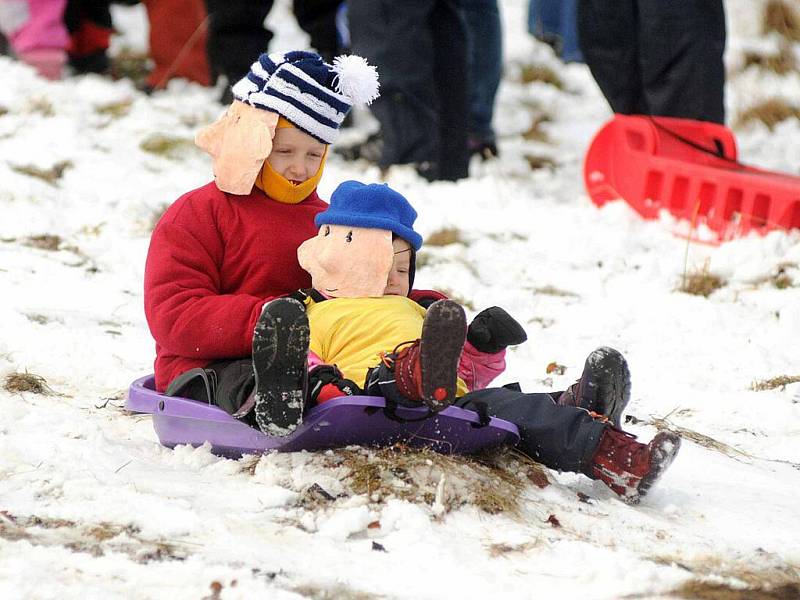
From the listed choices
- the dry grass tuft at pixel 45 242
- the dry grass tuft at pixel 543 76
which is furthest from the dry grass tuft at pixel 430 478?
the dry grass tuft at pixel 543 76

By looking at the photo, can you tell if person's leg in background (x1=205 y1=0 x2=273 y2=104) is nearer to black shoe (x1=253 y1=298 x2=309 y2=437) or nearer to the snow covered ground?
the snow covered ground

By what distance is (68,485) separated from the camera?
2.16 metres

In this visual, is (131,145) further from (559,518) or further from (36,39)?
(559,518)

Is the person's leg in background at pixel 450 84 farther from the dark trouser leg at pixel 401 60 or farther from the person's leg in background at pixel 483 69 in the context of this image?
the person's leg in background at pixel 483 69

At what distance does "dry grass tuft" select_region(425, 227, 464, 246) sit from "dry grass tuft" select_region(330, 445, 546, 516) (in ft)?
8.06

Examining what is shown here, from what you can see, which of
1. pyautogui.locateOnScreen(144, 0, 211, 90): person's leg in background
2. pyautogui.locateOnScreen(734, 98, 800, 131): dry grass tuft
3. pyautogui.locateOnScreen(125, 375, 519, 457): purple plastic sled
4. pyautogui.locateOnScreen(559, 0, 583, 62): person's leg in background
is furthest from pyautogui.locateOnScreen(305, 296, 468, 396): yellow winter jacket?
pyautogui.locateOnScreen(559, 0, 583, 62): person's leg in background

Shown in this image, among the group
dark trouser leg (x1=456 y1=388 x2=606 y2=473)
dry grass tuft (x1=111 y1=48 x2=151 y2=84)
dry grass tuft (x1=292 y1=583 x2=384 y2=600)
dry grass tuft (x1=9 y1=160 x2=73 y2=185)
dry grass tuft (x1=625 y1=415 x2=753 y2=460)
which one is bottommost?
dry grass tuft (x1=292 y1=583 x2=384 y2=600)

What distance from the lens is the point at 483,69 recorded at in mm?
6035

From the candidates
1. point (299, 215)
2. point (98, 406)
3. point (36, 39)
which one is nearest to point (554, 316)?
point (299, 215)

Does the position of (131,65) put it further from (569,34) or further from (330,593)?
(330,593)

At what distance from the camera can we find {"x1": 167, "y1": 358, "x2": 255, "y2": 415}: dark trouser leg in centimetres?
239

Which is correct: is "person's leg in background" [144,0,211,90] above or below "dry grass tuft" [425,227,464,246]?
above

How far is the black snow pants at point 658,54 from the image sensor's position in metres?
4.78

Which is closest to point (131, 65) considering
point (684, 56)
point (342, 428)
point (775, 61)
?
point (684, 56)
